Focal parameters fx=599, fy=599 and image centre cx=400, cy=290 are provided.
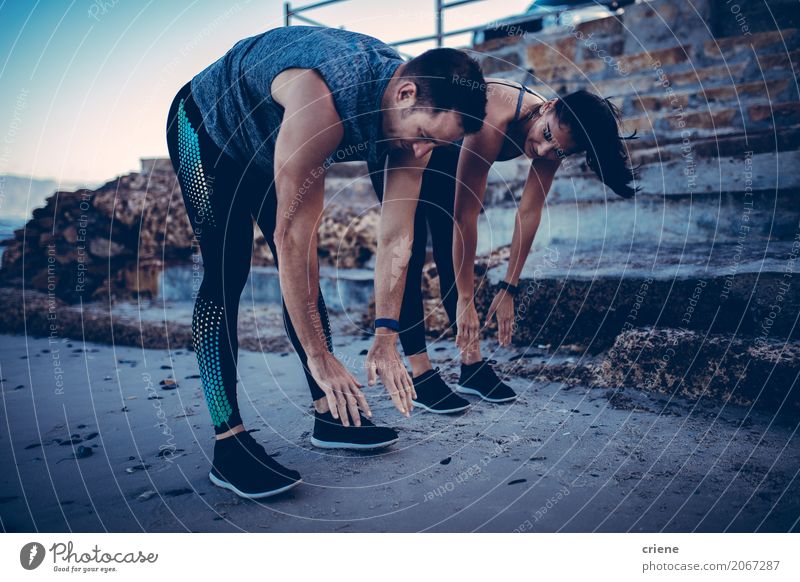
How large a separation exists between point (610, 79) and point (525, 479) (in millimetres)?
2794

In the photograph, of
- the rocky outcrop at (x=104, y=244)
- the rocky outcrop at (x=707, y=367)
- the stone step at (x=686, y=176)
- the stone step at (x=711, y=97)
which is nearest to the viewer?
the rocky outcrop at (x=707, y=367)

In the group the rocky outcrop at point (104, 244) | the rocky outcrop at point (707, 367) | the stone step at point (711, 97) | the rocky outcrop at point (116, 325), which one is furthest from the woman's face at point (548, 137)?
the rocky outcrop at point (104, 244)

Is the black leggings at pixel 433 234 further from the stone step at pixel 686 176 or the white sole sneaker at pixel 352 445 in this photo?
the stone step at pixel 686 176

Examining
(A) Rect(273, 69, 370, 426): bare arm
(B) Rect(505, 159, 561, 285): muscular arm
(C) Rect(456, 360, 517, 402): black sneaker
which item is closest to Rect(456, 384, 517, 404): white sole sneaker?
(C) Rect(456, 360, 517, 402): black sneaker

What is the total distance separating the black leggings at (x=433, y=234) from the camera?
6.32ft

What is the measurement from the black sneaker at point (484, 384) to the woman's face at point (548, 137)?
0.72 metres

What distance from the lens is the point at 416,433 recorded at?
175cm

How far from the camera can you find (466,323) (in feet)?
6.47

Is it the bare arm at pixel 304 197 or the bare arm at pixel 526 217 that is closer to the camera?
the bare arm at pixel 304 197

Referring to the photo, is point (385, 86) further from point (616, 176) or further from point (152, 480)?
point (152, 480)

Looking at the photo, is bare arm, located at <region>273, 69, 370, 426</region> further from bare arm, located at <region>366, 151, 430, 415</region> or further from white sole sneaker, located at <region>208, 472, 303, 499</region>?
white sole sneaker, located at <region>208, 472, 303, 499</region>

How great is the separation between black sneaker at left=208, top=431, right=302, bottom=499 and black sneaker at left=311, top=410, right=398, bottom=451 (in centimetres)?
21

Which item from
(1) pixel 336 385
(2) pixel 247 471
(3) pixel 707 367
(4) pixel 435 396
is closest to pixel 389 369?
(1) pixel 336 385

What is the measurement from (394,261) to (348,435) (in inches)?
19.5
